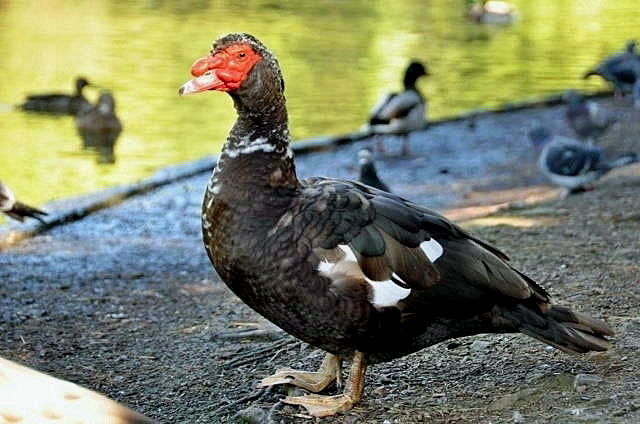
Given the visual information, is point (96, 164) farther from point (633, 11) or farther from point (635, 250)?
point (633, 11)

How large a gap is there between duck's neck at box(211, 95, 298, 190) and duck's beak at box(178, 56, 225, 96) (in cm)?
17

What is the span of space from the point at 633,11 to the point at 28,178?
25.2 metres

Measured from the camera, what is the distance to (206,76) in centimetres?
459

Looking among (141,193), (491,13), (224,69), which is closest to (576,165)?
(141,193)

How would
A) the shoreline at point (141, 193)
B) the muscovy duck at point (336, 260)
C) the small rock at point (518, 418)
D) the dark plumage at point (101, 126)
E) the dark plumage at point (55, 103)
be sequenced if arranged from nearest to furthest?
the small rock at point (518, 418), the muscovy duck at point (336, 260), the shoreline at point (141, 193), the dark plumage at point (101, 126), the dark plumage at point (55, 103)

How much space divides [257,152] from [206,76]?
393 mm

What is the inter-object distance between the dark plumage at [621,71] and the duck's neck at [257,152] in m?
12.1

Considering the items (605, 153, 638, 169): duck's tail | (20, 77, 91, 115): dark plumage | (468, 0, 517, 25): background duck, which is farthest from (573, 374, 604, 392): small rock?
(468, 0, 517, 25): background duck

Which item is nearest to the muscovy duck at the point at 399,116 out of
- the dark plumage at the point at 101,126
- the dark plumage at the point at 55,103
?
the dark plumage at the point at 101,126

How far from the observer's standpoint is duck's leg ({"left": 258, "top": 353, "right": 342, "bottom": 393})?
502 cm

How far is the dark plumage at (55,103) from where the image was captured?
1583 cm

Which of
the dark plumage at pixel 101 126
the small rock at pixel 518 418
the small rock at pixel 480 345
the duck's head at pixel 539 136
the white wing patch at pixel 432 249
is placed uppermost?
the white wing patch at pixel 432 249

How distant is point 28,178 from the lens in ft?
39.5

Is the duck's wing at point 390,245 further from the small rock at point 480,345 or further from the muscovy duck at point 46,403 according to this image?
the muscovy duck at point 46,403
